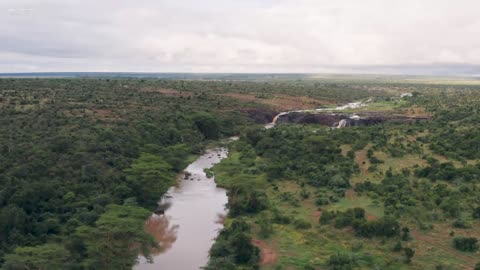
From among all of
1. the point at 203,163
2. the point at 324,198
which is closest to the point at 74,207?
the point at 324,198

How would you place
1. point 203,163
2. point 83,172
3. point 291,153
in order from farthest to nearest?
point 203,163
point 291,153
point 83,172

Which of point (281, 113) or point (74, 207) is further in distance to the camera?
point (281, 113)

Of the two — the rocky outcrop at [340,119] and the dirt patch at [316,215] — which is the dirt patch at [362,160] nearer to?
the dirt patch at [316,215]

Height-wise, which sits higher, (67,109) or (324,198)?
(67,109)

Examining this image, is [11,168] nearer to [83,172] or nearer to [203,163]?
[83,172]

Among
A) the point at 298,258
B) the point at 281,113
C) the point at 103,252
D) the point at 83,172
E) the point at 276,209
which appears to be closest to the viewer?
the point at 103,252

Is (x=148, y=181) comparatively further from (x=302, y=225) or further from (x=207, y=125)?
(x=207, y=125)

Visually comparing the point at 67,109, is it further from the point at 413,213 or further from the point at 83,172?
the point at 413,213

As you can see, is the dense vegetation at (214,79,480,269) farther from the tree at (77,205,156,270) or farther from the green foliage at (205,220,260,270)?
the tree at (77,205,156,270)
